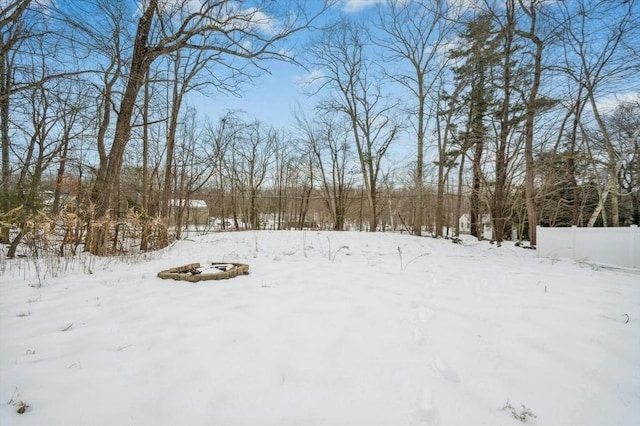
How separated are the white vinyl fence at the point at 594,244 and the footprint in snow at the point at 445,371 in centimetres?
670

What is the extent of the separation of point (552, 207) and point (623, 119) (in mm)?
6367

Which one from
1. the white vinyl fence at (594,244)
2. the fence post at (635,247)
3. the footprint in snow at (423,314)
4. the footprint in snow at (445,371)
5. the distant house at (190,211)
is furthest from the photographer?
the distant house at (190,211)

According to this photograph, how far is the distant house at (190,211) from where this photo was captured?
9336 millimetres

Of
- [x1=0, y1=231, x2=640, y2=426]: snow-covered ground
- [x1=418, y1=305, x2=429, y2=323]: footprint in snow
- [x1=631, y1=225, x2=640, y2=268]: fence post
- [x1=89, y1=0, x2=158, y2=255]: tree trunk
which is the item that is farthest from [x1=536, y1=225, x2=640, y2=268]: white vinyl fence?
[x1=89, y1=0, x2=158, y2=255]: tree trunk

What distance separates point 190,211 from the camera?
1246 centimetres

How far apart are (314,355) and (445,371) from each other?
28.1 inches

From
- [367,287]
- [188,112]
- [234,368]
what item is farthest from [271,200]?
[234,368]

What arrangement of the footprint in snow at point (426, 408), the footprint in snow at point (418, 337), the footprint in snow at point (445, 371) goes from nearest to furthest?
1. the footprint in snow at point (426, 408)
2. the footprint in snow at point (445, 371)
3. the footprint in snow at point (418, 337)

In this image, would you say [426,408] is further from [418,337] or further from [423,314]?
[423,314]

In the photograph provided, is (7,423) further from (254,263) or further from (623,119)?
(623,119)

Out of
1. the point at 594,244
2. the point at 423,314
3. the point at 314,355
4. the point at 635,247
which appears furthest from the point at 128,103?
the point at 635,247

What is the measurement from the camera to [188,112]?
1135cm

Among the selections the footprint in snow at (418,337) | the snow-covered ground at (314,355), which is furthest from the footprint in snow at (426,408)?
the footprint in snow at (418,337)

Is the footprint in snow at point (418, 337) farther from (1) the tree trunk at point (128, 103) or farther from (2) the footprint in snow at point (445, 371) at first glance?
(1) the tree trunk at point (128, 103)
